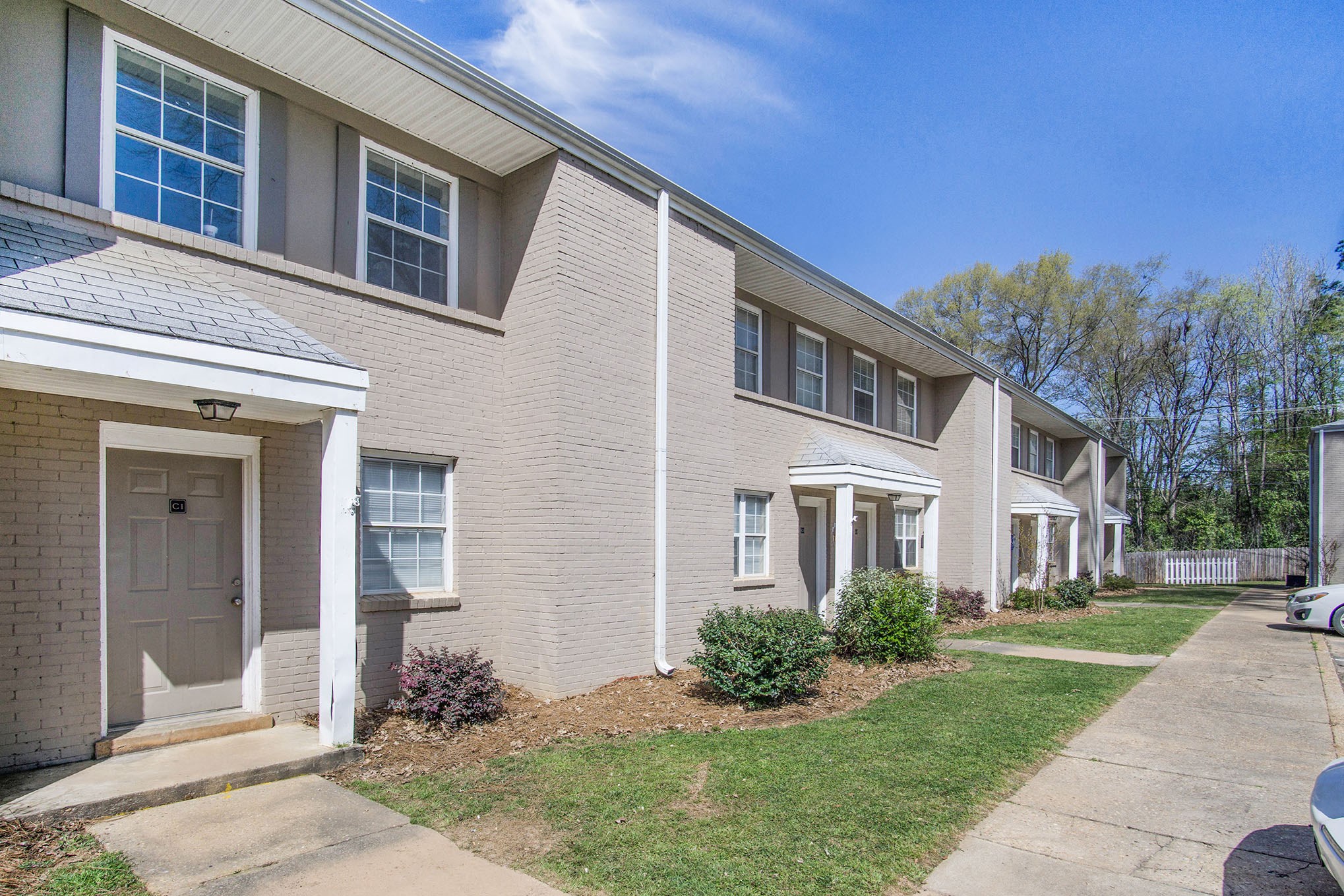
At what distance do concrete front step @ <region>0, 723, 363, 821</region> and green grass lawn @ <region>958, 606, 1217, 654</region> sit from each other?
1167cm

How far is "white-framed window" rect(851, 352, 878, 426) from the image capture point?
16547 mm

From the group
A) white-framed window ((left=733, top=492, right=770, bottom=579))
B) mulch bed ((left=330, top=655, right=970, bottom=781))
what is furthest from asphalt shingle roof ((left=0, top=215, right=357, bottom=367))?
white-framed window ((left=733, top=492, right=770, bottom=579))

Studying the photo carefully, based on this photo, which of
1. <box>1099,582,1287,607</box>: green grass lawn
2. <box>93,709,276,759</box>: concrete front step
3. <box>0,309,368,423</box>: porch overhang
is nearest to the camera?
<box>0,309,368,423</box>: porch overhang

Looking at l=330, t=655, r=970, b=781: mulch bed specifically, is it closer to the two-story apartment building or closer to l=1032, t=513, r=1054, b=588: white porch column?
the two-story apartment building

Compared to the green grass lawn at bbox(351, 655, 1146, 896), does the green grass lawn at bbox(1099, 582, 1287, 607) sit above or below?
below

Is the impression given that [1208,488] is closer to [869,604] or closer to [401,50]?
[869,604]

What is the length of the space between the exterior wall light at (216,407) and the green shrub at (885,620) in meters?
8.23

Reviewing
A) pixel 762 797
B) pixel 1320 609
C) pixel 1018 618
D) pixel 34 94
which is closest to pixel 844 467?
pixel 1018 618

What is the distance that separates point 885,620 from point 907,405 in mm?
8776

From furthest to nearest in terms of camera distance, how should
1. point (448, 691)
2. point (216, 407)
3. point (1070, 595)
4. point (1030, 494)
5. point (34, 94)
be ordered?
point (1030, 494)
point (1070, 595)
point (448, 691)
point (216, 407)
point (34, 94)

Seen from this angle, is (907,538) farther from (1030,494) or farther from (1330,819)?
(1330,819)

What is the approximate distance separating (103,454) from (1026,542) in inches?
781

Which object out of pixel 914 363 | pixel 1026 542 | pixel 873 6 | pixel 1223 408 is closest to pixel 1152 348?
pixel 1223 408

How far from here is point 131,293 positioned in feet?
18.9
